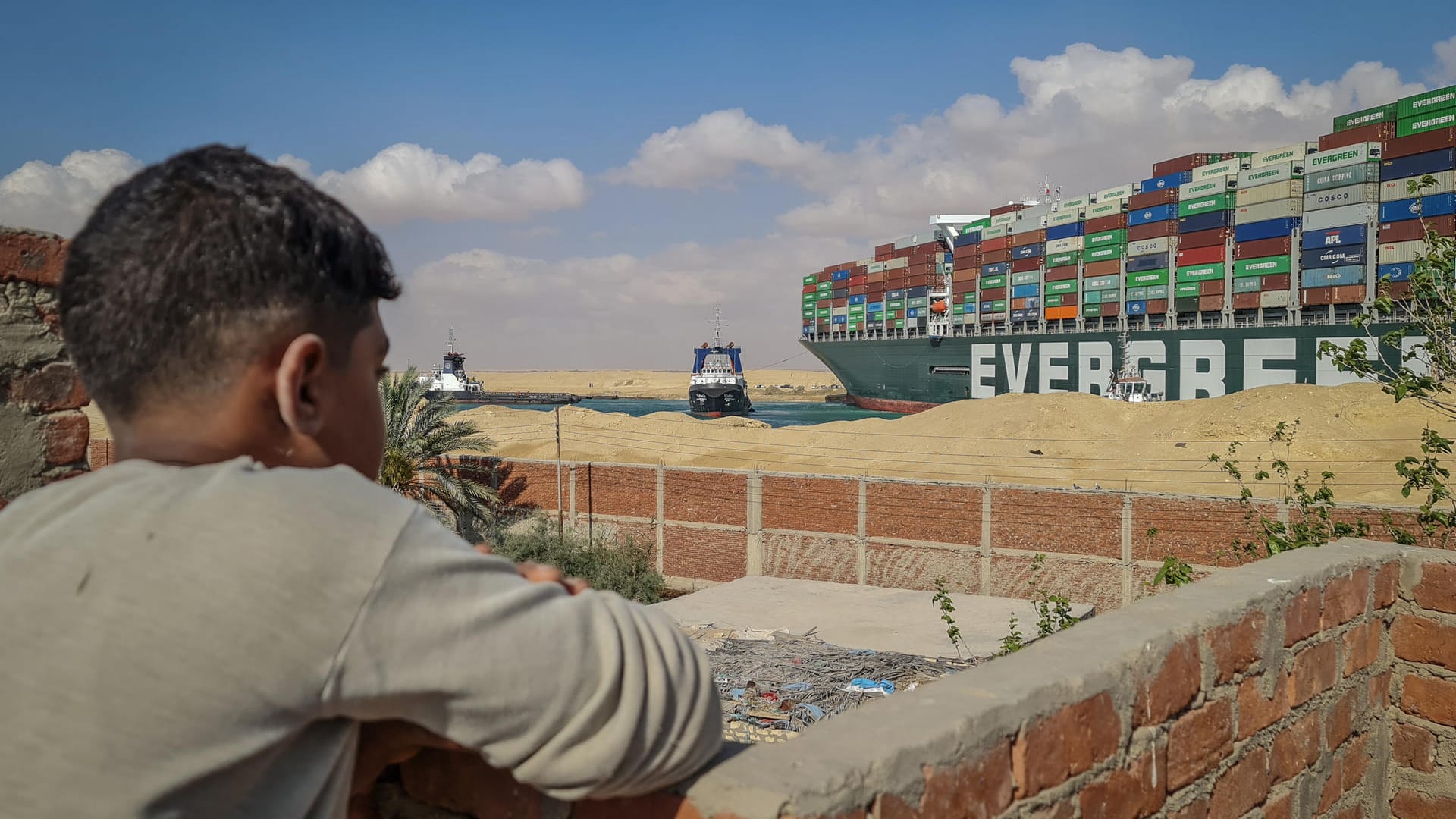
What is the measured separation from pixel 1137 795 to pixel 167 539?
197 centimetres

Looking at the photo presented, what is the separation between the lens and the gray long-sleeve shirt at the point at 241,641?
77 cm

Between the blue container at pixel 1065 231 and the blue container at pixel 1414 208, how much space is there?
1396 cm

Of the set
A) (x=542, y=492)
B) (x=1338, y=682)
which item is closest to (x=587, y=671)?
(x=1338, y=682)

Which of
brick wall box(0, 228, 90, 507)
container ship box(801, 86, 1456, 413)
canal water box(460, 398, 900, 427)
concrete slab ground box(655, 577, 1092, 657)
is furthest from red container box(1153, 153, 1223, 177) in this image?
brick wall box(0, 228, 90, 507)

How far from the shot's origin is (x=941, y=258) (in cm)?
5553

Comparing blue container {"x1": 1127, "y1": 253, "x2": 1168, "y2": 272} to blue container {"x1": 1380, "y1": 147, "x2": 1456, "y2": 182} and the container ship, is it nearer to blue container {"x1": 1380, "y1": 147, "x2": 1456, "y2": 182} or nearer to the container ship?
the container ship

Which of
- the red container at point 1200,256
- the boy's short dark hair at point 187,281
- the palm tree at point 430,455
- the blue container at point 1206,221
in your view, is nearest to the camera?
Answer: the boy's short dark hair at point 187,281

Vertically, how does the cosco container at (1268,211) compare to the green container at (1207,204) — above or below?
below

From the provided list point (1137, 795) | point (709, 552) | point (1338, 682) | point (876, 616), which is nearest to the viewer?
point (1137, 795)

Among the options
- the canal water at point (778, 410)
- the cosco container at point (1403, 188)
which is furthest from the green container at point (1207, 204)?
the canal water at point (778, 410)

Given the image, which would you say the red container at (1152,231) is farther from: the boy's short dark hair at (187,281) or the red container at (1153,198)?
the boy's short dark hair at (187,281)

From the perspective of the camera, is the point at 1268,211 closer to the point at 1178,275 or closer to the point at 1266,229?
the point at 1266,229

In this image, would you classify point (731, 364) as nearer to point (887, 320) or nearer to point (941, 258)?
point (887, 320)

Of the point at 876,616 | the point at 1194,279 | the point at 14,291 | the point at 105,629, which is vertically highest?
the point at 1194,279
